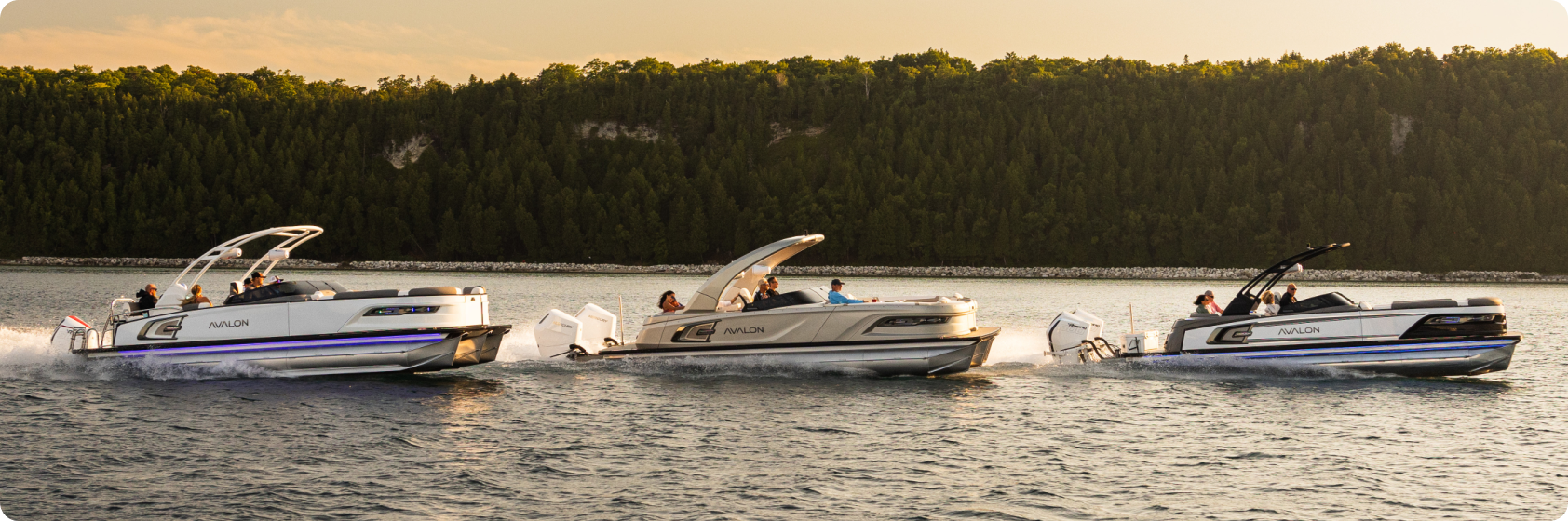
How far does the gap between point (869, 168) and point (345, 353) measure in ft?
413

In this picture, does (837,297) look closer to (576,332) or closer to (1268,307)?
(576,332)

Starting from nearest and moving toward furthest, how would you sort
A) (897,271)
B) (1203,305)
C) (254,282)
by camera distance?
(254,282)
(1203,305)
(897,271)

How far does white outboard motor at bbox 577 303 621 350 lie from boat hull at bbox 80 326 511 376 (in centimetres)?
313

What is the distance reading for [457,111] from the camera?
170875 mm

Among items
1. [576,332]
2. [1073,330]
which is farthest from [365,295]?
[1073,330]

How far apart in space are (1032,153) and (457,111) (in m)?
81.1

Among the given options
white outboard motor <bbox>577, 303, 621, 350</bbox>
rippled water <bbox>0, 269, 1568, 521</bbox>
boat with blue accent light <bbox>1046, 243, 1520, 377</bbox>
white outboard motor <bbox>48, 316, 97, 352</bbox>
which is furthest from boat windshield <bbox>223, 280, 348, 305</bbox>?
boat with blue accent light <bbox>1046, 243, 1520, 377</bbox>

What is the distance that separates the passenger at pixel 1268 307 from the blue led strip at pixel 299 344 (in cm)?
1512

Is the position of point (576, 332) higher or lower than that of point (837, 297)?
lower

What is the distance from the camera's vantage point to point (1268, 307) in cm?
2272

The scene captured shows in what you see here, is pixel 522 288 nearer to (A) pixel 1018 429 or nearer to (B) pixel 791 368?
(B) pixel 791 368

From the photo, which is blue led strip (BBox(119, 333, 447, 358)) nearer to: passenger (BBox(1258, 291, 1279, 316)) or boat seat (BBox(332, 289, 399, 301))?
boat seat (BBox(332, 289, 399, 301))

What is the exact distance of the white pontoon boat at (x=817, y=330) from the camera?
21766mm

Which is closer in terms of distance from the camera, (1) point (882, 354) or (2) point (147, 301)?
(1) point (882, 354)
